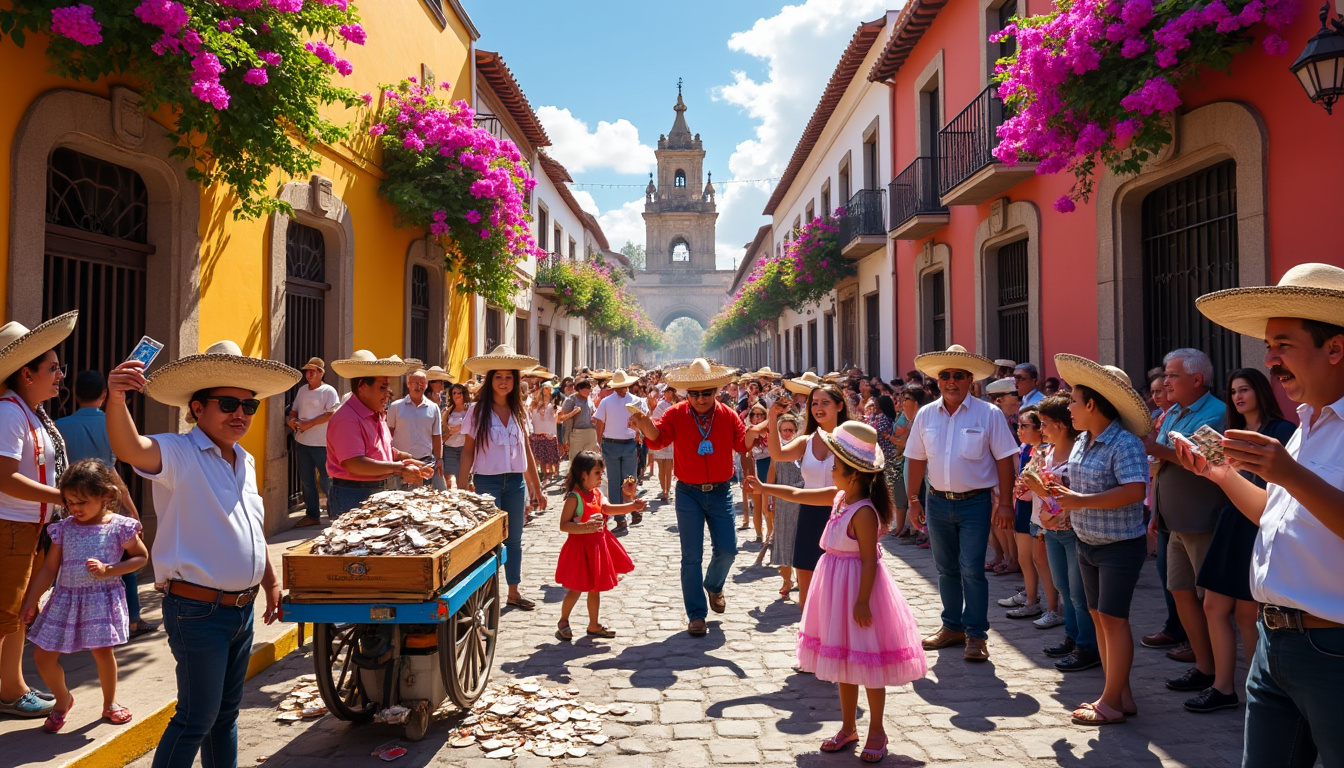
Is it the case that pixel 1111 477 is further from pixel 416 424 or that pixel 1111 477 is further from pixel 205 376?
pixel 416 424

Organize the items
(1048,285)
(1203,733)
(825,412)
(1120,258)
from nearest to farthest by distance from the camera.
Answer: (1203,733) < (825,412) < (1120,258) < (1048,285)

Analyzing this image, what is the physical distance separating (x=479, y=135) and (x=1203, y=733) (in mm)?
10284

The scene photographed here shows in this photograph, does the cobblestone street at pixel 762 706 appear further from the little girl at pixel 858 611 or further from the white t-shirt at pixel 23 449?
the white t-shirt at pixel 23 449

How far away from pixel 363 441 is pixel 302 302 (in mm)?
4745

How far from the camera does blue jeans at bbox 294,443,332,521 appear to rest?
8812mm

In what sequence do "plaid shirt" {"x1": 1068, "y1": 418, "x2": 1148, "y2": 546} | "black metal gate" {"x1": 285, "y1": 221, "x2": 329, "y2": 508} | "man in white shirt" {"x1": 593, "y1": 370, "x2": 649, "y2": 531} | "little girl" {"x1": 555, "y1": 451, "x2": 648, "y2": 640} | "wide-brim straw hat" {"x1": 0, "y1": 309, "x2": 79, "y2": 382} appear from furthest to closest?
"man in white shirt" {"x1": 593, "y1": 370, "x2": 649, "y2": 531} < "black metal gate" {"x1": 285, "y1": 221, "x2": 329, "y2": 508} < "little girl" {"x1": 555, "y1": 451, "x2": 648, "y2": 640} < "plaid shirt" {"x1": 1068, "y1": 418, "x2": 1148, "y2": 546} < "wide-brim straw hat" {"x1": 0, "y1": 309, "x2": 79, "y2": 382}

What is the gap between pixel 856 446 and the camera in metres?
3.99

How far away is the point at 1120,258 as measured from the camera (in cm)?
819

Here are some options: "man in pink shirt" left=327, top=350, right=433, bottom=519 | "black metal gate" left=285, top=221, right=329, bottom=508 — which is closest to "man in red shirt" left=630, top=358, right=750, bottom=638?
"man in pink shirt" left=327, top=350, right=433, bottom=519

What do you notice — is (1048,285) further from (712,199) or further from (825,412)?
(712,199)

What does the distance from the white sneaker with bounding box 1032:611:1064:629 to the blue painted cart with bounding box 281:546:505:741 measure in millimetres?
3884

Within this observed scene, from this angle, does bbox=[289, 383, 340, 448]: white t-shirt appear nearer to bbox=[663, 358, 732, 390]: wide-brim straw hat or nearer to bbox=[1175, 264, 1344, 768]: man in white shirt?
bbox=[663, 358, 732, 390]: wide-brim straw hat

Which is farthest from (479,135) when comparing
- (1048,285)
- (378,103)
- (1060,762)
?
(1060,762)

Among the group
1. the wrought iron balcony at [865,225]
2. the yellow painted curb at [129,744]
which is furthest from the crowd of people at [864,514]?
the wrought iron balcony at [865,225]
